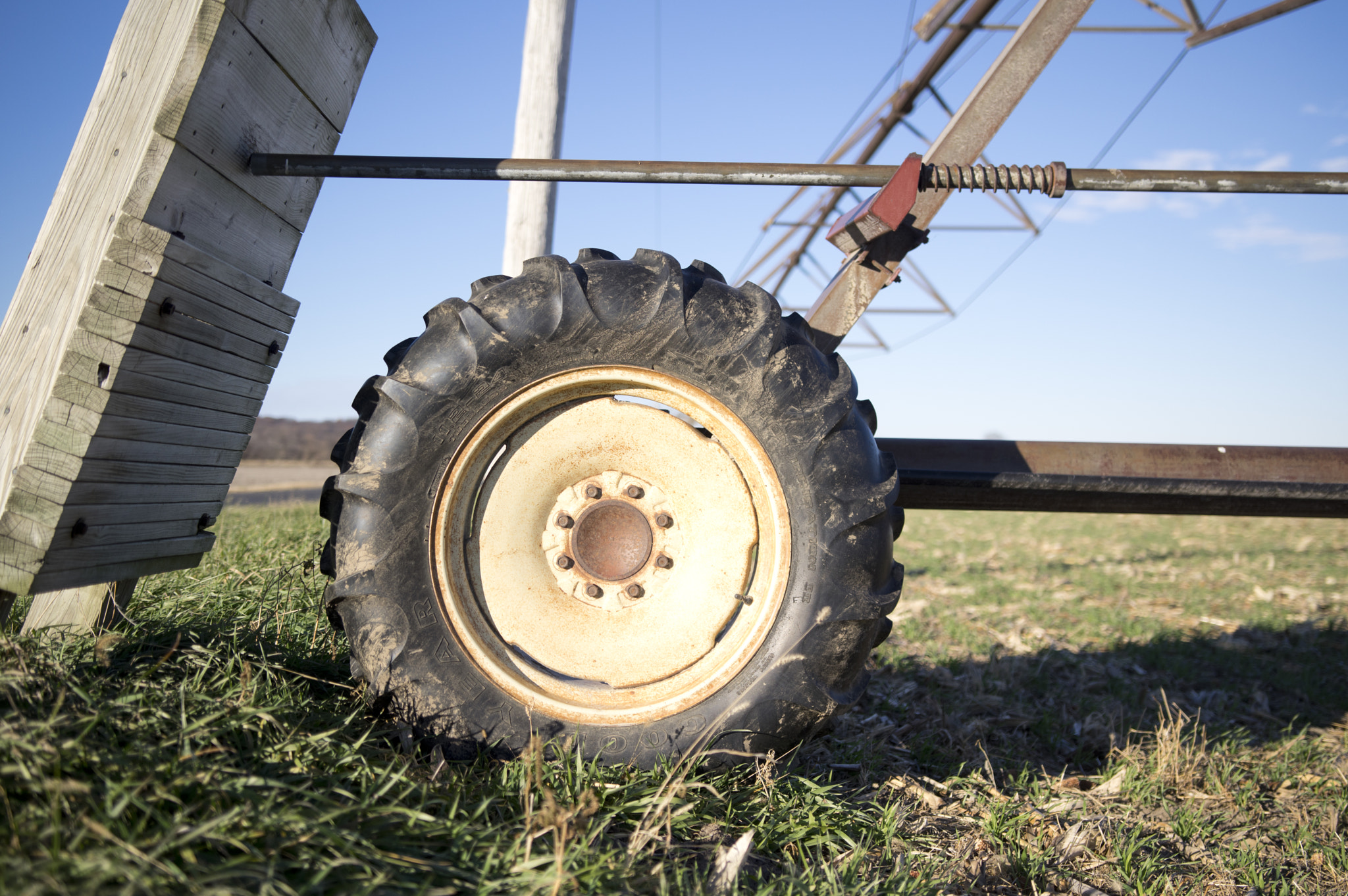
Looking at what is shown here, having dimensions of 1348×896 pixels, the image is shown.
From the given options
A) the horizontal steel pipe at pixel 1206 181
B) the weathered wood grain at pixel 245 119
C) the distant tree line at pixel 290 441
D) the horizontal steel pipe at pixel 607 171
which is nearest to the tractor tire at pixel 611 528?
the horizontal steel pipe at pixel 607 171

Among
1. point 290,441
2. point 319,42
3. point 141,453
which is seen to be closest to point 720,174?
→ point 319,42

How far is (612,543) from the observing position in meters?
1.97

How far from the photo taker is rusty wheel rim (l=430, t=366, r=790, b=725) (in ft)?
6.09

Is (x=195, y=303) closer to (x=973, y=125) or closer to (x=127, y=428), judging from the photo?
(x=127, y=428)

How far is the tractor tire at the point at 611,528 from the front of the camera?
179 cm

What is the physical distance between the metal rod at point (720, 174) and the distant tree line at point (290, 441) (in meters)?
17.9

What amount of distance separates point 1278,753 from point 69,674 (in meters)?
4.04

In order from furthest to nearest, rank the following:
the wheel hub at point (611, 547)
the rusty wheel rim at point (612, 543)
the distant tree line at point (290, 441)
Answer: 1. the distant tree line at point (290, 441)
2. the wheel hub at point (611, 547)
3. the rusty wheel rim at point (612, 543)

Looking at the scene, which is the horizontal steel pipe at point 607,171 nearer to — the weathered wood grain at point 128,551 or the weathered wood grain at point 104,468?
the weathered wood grain at point 104,468

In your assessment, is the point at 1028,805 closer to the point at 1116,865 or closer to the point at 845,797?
the point at 1116,865

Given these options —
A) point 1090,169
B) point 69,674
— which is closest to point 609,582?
point 69,674

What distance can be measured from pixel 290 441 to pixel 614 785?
20797mm

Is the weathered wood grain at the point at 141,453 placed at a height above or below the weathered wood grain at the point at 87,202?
below

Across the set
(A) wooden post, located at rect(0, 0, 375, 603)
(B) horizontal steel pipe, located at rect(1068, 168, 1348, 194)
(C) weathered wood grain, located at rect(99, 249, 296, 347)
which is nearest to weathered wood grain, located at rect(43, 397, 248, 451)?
(A) wooden post, located at rect(0, 0, 375, 603)
